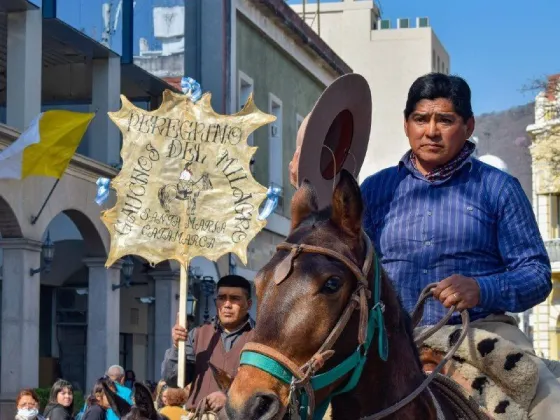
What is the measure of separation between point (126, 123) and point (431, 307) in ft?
24.0

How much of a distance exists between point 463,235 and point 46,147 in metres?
13.9

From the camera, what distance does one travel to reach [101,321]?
2539 centimetres

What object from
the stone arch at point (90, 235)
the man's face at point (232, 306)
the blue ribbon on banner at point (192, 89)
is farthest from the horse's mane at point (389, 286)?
the stone arch at point (90, 235)

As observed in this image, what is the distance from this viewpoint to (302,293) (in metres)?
4.34

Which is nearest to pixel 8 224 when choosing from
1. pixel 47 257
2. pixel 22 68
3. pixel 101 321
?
pixel 47 257

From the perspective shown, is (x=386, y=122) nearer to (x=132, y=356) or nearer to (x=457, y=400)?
(x=132, y=356)

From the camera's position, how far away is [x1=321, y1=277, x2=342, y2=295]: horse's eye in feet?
14.4

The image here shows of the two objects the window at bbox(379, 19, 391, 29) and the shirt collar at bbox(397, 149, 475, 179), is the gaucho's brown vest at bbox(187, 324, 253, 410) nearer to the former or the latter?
the shirt collar at bbox(397, 149, 475, 179)

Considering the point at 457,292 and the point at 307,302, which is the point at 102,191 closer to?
the point at 457,292

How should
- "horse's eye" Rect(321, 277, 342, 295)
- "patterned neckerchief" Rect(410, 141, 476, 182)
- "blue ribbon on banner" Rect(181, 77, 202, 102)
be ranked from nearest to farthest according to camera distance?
"horse's eye" Rect(321, 277, 342, 295), "patterned neckerchief" Rect(410, 141, 476, 182), "blue ribbon on banner" Rect(181, 77, 202, 102)

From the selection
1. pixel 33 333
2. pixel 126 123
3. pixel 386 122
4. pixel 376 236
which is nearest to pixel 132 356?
pixel 33 333

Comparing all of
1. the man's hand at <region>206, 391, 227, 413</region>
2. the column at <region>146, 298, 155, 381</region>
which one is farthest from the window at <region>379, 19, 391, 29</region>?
the man's hand at <region>206, 391, 227, 413</region>

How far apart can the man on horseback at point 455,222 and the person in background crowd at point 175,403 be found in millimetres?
4585

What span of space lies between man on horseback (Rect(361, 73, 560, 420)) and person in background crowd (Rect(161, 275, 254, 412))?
3.73 metres
